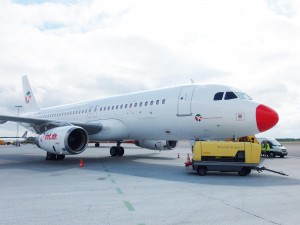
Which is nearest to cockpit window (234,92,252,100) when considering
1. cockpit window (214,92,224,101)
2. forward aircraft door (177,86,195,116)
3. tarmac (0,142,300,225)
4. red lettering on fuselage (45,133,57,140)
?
cockpit window (214,92,224,101)

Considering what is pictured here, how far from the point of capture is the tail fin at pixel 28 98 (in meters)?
27.3

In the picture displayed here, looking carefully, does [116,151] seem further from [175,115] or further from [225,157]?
[225,157]

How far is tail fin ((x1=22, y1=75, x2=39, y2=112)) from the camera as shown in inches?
1076

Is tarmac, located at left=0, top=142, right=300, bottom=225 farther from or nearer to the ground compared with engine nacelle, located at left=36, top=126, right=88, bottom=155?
nearer to the ground

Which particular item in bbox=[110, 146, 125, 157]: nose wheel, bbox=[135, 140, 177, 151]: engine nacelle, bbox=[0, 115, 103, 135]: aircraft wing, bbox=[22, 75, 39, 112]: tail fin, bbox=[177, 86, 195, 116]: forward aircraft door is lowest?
bbox=[110, 146, 125, 157]: nose wheel

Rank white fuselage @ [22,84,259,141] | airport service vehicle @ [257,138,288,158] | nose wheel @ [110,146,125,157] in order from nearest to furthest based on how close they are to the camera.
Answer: white fuselage @ [22,84,259,141]
nose wheel @ [110,146,125,157]
airport service vehicle @ [257,138,288,158]

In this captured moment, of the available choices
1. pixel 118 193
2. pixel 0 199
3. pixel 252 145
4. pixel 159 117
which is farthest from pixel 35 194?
pixel 159 117

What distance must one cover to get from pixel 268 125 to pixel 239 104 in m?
1.33

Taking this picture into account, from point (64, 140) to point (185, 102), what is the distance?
558cm

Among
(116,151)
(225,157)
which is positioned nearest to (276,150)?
(116,151)

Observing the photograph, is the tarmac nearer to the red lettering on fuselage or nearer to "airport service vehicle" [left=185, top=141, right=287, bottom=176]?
"airport service vehicle" [left=185, top=141, right=287, bottom=176]

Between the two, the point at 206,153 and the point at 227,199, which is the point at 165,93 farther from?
the point at 227,199

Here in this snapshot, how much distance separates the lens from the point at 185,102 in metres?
13.5

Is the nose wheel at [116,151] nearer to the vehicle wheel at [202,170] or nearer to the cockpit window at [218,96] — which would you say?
the cockpit window at [218,96]
